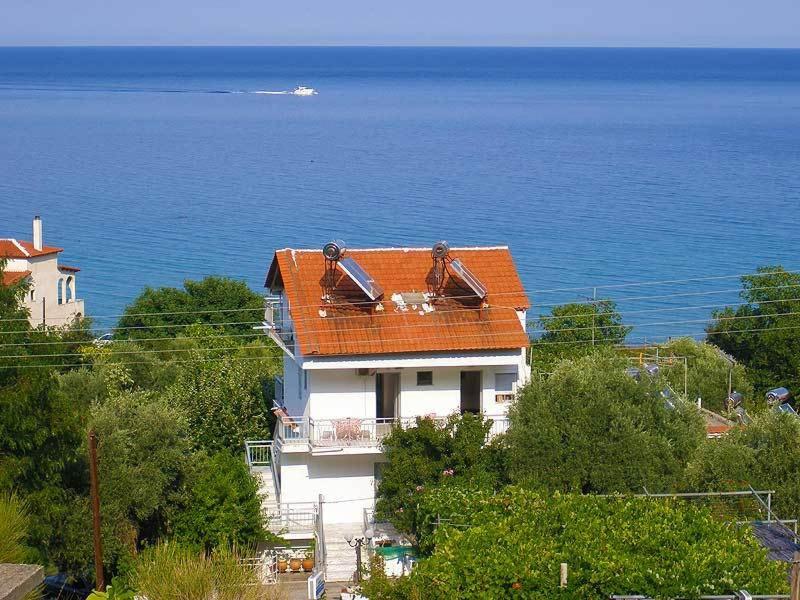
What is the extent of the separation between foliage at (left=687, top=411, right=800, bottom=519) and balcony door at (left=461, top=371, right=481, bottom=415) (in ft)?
17.1

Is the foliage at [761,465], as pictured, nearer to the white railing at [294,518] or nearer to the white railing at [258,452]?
the white railing at [294,518]

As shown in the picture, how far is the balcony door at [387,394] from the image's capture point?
28094 millimetres

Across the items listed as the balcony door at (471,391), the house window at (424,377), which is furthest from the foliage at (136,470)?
the balcony door at (471,391)

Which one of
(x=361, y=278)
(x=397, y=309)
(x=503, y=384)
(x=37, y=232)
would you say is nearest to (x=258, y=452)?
(x=397, y=309)

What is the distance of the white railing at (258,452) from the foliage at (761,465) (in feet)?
33.5

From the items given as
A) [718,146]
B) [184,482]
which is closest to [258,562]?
[184,482]

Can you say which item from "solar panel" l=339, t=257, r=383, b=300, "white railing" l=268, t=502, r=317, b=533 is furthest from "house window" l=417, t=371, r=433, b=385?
"white railing" l=268, t=502, r=317, b=533

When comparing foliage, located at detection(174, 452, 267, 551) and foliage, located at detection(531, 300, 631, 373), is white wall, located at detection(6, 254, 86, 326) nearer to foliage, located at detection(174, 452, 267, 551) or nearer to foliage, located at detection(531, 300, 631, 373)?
foliage, located at detection(531, 300, 631, 373)

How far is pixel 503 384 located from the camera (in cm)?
2842

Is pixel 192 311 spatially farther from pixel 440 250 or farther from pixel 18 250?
pixel 440 250

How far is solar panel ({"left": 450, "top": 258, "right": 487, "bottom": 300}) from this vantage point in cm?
2781

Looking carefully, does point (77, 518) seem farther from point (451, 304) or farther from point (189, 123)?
point (189, 123)

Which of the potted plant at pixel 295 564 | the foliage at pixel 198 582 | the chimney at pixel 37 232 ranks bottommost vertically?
the potted plant at pixel 295 564

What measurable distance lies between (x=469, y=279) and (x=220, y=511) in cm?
756
